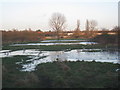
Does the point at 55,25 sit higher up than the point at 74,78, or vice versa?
the point at 55,25

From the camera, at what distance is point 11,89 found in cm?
850

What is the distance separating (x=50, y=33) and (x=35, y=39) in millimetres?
20529

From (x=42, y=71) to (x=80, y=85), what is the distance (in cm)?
376

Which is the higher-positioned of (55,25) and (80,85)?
(55,25)

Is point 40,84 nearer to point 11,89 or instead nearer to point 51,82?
point 51,82

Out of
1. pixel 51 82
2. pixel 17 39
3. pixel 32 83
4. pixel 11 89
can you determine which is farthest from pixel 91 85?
pixel 17 39

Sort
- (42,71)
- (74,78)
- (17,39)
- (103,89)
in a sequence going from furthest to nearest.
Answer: (17,39) < (42,71) < (74,78) < (103,89)

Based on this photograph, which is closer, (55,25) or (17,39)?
(17,39)

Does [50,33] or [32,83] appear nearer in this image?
[32,83]

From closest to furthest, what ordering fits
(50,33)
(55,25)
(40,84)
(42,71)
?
(40,84), (42,71), (55,25), (50,33)

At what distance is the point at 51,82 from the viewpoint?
30.7 feet

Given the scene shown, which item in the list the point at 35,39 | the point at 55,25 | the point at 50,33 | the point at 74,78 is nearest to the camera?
the point at 74,78

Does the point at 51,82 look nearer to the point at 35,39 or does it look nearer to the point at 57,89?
the point at 57,89

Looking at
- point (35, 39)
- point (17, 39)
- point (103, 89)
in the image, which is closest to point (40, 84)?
point (103, 89)
